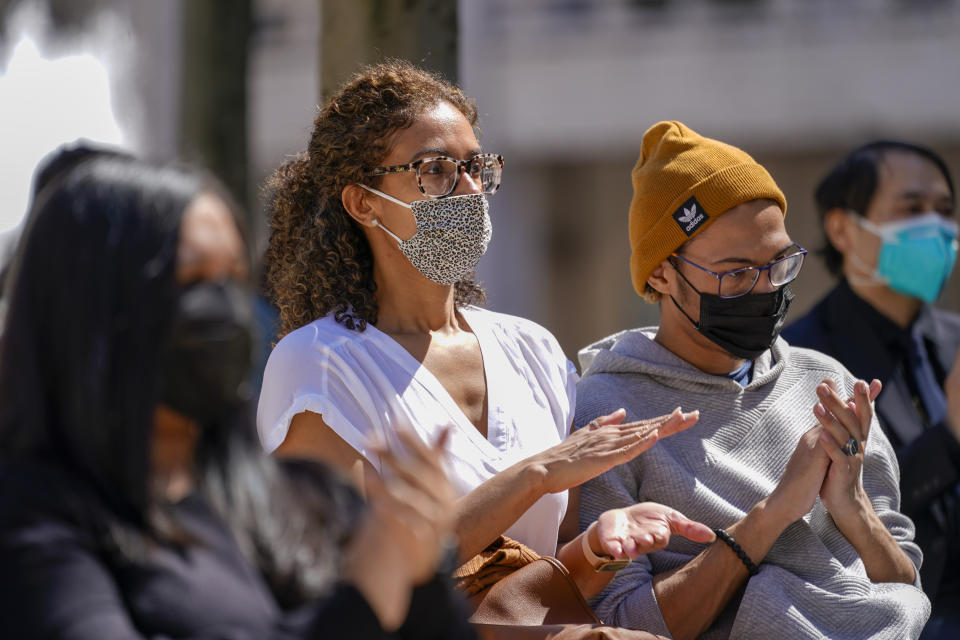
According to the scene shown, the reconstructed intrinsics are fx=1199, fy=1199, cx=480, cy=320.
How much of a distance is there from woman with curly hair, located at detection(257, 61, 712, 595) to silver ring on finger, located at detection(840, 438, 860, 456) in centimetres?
49

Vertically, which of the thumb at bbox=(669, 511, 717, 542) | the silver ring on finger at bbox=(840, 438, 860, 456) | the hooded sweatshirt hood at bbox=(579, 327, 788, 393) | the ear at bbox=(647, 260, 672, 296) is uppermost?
the ear at bbox=(647, 260, 672, 296)

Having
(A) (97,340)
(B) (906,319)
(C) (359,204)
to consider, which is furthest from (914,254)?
(A) (97,340)

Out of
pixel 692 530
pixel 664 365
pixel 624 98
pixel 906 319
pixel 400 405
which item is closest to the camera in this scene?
pixel 692 530

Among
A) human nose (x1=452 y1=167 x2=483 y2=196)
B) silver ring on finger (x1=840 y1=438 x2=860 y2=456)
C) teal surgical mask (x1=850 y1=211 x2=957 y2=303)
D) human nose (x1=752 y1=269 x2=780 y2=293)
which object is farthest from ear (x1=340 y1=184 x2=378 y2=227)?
teal surgical mask (x1=850 y1=211 x2=957 y2=303)

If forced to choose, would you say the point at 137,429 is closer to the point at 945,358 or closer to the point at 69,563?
the point at 69,563

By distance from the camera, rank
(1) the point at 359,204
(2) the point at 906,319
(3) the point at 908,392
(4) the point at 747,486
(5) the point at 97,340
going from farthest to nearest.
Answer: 1. (2) the point at 906,319
2. (3) the point at 908,392
3. (1) the point at 359,204
4. (4) the point at 747,486
5. (5) the point at 97,340

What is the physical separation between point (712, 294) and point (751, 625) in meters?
0.97

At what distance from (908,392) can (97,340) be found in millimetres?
3451

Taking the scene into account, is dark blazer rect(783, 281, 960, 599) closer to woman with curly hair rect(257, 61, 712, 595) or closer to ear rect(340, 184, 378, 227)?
woman with curly hair rect(257, 61, 712, 595)

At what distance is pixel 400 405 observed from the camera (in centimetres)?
315

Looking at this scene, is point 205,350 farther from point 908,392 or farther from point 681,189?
point 908,392

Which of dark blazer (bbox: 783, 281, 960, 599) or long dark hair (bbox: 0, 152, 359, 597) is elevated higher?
long dark hair (bbox: 0, 152, 359, 597)

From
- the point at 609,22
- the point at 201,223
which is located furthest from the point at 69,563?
the point at 609,22

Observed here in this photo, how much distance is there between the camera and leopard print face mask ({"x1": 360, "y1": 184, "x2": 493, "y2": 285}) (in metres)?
3.42
